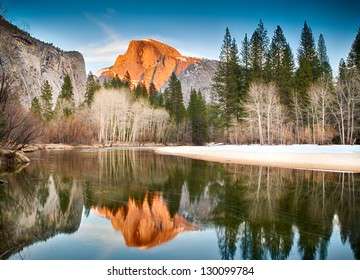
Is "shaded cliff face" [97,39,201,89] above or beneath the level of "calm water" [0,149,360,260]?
above

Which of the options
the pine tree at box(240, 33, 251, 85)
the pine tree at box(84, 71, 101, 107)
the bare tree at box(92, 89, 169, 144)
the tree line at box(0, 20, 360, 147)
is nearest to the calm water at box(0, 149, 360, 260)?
the tree line at box(0, 20, 360, 147)

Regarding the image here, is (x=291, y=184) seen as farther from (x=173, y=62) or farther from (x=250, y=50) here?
(x=173, y=62)

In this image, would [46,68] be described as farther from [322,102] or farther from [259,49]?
[322,102]

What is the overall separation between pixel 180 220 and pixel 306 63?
34.1m

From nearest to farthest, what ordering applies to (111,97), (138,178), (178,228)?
(178,228)
(138,178)
(111,97)

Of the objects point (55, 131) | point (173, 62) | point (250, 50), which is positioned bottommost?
point (55, 131)

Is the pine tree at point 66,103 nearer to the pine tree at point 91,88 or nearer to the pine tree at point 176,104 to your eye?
the pine tree at point 91,88

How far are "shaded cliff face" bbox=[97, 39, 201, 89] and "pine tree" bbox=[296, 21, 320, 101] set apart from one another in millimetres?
25258

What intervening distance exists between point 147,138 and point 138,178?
129 ft

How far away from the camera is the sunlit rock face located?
4.48 metres

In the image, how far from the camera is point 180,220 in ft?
17.9

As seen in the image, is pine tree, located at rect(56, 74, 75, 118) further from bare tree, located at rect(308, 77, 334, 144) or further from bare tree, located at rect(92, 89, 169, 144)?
bare tree, located at rect(308, 77, 334, 144)
